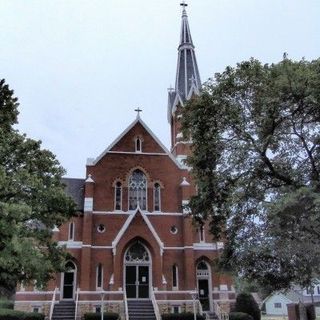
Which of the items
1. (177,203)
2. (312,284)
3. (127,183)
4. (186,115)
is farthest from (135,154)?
(312,284)

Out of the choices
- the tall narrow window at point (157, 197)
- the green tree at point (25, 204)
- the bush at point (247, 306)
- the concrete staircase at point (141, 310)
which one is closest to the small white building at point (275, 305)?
the bush at point (247, 306)

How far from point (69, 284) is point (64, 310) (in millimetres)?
1997

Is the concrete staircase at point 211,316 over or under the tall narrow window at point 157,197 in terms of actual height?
under

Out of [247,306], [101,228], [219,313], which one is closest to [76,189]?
[101,228]

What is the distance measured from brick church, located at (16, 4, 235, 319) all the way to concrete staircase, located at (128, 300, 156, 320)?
5.6 inches

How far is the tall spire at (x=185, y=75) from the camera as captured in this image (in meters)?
41.0

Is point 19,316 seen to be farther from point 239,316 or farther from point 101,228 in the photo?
point 239,316

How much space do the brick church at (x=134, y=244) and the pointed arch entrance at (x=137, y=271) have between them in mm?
68

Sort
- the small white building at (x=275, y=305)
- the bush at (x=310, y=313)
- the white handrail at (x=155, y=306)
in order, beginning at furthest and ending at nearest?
the small white building at (x=275, y=305) → the bush at (x=310, y=313) → the white handrail at (x=155, y=306)

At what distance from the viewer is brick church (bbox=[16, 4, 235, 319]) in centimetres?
3048

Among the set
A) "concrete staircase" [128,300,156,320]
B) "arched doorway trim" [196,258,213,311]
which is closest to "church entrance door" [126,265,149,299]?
"concrete staircase" [128,300,156,320]

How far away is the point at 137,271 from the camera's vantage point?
3188cm

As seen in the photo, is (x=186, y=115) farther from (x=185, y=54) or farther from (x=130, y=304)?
(x=185, y=54)

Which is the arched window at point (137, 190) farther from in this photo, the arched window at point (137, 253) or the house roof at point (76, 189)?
the house roof at point (76, 189)
